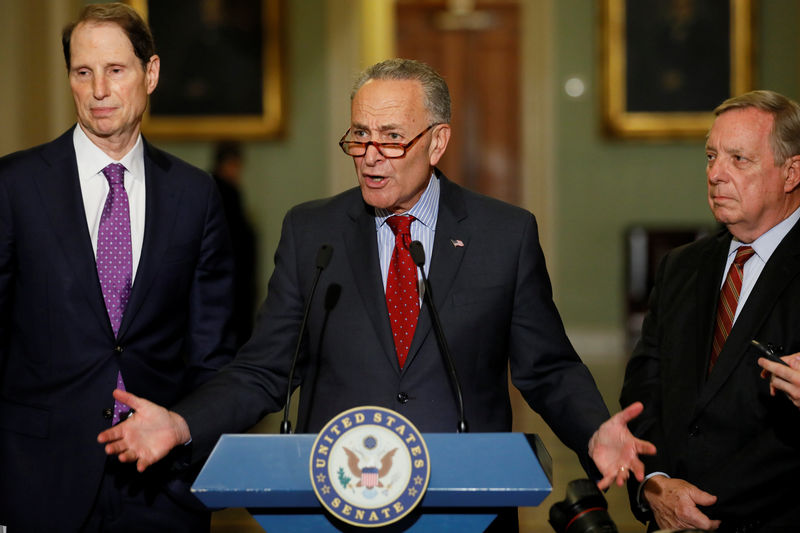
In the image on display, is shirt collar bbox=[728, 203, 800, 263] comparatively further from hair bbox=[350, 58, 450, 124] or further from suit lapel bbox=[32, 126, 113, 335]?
suit lapel bbox=[32, 126, 113, 335]

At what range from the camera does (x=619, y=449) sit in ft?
6.53

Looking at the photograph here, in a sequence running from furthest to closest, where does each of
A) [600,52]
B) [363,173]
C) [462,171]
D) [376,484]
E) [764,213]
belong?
[462,171]
[600,52]
[764,213]
[363,173]
[376,484]

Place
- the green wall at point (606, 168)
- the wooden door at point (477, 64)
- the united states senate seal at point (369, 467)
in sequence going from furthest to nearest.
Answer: the wooden door at point (477, 64) < the green wall at point (606, 168) < the united states senate seal at point (369, 467)

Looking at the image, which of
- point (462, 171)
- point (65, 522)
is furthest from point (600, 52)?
point (65, 522)

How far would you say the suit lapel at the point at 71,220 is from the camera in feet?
8.21

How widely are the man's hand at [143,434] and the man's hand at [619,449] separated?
0.89 m

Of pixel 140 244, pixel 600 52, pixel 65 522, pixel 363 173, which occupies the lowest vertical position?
pixel 65 522

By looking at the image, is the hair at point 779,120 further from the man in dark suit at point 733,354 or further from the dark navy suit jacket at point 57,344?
the dark navy suit jacket at point 57,344

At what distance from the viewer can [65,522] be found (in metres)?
2.46

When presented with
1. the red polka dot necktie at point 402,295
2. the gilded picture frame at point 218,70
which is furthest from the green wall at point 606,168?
the red polka dot necktie at point 402,295

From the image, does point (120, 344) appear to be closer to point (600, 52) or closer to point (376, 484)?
point (376, 484)

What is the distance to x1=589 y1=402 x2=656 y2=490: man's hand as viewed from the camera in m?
1.93

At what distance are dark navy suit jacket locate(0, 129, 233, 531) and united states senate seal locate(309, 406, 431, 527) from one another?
94cm

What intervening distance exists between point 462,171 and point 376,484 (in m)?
9.69
